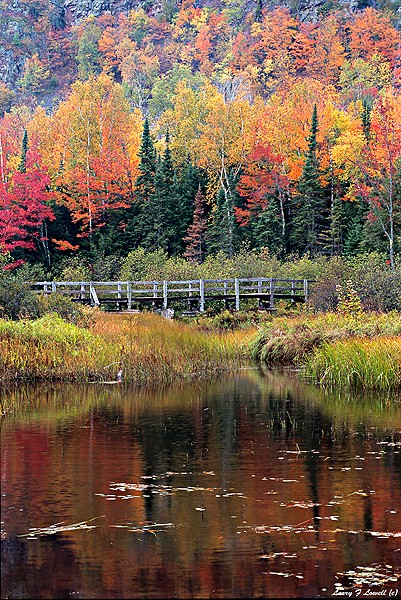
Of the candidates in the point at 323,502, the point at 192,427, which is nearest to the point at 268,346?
the point at 192,427

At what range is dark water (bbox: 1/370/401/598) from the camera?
20.0ft

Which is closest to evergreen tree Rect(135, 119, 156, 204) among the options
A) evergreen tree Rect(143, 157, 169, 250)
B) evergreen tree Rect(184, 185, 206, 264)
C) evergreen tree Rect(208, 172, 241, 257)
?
evergreen tree Rect(143, 157, 169, 250)

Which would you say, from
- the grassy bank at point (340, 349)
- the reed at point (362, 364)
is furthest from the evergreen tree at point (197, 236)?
the reed at point (362, 364)

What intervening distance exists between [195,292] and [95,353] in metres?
20.4

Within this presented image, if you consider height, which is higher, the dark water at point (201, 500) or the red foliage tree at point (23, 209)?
the red foliage tree at point (23, 209)

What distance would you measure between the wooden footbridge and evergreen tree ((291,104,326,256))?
11923 mm

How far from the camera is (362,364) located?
54.2 feet

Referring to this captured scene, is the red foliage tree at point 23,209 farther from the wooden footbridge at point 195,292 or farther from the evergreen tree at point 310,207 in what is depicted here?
the evergreen tree at point 310,207

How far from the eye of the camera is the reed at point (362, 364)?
16.0 metres

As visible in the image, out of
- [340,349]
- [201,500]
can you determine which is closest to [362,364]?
[340,349]

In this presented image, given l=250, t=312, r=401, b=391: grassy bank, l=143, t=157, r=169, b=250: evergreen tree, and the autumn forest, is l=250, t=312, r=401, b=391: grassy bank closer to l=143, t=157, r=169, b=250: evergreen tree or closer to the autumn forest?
the autumn forest

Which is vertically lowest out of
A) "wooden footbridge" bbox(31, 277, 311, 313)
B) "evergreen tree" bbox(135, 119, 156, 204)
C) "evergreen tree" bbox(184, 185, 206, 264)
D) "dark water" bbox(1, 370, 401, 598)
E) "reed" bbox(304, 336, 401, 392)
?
"dark water" bbox(1, 370, 401, 598)

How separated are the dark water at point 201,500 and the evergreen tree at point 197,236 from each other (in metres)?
39.5

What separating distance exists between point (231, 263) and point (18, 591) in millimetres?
36509
